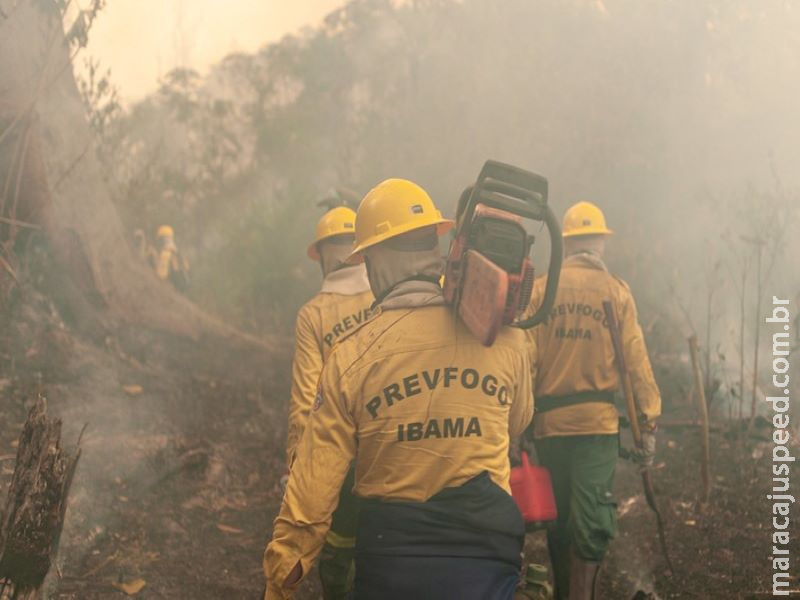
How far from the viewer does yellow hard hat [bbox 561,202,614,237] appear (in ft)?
13.9

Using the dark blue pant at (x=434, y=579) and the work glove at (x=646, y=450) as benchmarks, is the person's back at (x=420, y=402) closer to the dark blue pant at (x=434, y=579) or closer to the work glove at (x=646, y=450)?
the dark blue pant at (x=434, y=579)

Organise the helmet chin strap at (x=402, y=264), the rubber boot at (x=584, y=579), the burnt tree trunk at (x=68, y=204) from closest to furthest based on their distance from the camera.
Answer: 1. the helmet chin strap at (x=402, y=264)
2. the rubber boot at (x=584, y=579)
3. the burnt tree trunk at (x=68, y=204)

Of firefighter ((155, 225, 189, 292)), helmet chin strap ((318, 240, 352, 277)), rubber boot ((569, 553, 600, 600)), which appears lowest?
rubber boot ((569, 553, 600, 600))

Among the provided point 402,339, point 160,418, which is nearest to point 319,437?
point 402,339

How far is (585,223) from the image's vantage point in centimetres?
426

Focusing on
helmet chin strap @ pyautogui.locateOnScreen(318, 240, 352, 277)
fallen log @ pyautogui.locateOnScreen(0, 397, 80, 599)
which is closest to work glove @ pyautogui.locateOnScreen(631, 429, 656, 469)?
helmet chin strap @ pyautogui.locateOnScreen(318, 240, 352, 277)

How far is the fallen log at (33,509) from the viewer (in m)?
2.85

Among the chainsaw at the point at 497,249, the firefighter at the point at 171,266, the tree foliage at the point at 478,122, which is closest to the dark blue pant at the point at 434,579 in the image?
the chainsaw at the point at 497,249

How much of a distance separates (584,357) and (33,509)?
2570 millimetres

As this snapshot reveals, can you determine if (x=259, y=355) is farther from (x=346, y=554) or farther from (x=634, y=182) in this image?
(x=634, y=182)

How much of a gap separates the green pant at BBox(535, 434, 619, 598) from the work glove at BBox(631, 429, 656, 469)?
25 cm

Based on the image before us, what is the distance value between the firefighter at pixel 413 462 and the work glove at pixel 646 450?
2.00m

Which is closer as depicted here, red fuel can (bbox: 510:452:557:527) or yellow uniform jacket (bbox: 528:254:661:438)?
red fuel can (bbox: 510:452:557:527)

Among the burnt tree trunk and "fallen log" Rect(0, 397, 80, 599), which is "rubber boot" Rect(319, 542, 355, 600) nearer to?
"fallen log" Rect(0, 397, 80, 599)
